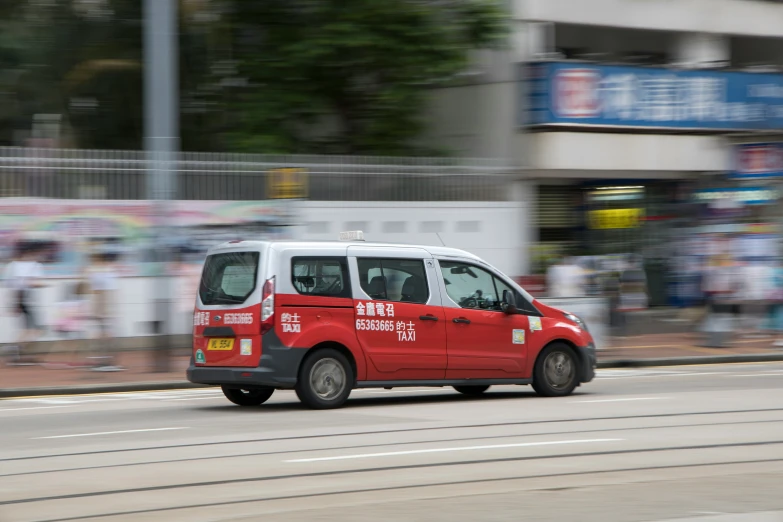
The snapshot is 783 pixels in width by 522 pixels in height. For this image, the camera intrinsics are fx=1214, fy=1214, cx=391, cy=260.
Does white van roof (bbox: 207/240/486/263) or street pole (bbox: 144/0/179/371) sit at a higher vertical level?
street pole (bbox: 144/0/179/371)

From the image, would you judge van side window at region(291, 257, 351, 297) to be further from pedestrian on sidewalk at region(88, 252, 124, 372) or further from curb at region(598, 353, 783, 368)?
curb at region(598, 353, 783, 368)

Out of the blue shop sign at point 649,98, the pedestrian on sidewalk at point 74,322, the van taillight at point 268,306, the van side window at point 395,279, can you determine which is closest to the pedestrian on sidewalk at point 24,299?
the pedestrian on sidewalk at point 74,322

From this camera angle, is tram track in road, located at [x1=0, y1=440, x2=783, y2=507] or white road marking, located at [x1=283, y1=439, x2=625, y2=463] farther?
white road marking, located at [x1=283, y1=439, x2=625, y2=463]

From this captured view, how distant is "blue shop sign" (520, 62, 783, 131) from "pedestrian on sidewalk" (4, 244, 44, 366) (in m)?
10.8

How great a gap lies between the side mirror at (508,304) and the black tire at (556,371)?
61 centimetres

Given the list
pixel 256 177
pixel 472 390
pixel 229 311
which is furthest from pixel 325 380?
pixel 256 177

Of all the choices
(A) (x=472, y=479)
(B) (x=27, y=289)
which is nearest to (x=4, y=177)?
(B) (x=27, y=289)

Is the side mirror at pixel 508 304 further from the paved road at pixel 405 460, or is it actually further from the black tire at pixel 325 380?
the black tire at pixel 325 380

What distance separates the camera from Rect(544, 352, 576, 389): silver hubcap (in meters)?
13.6

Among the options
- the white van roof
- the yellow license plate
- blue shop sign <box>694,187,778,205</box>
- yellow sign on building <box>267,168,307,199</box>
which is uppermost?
yellow sign on building <box>267,168,307,199</box>

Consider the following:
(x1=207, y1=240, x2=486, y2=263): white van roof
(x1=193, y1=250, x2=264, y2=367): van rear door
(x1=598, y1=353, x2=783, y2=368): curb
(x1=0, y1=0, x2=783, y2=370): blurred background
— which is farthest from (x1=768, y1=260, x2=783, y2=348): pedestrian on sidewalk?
(x1=193, y1=250, x2=264, y2=367): van rear door

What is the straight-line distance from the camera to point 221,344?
40.4 ft

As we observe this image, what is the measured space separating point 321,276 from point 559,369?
3.12 metres

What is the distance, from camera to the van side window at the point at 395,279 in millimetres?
12570
